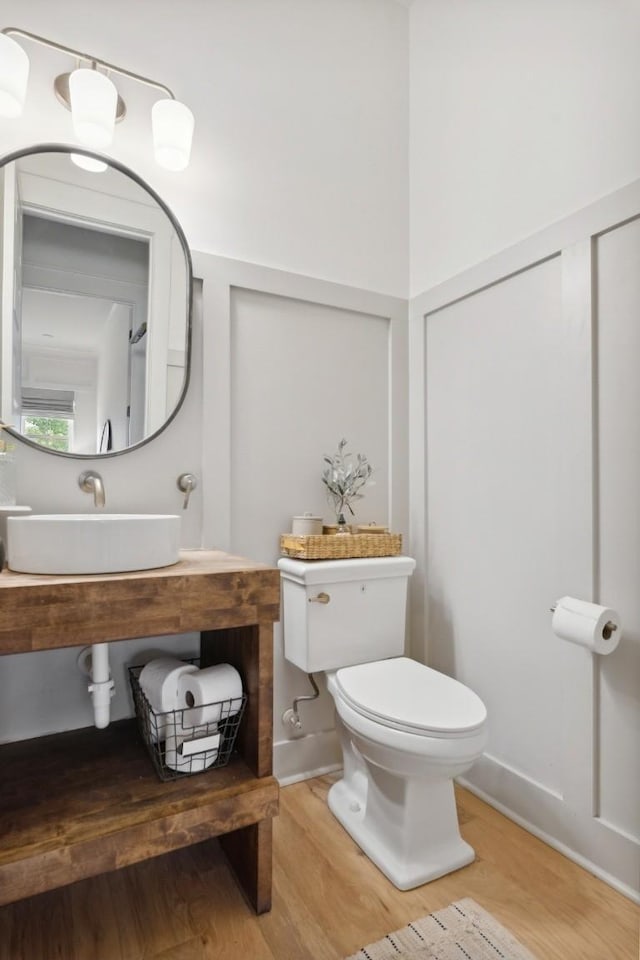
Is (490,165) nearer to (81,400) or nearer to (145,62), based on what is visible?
(145,62)

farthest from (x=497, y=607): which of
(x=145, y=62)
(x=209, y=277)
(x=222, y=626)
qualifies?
(x=145, y=62)

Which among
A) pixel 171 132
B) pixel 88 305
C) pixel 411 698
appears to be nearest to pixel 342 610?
pixel 411 698

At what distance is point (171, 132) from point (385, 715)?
1.71 metres

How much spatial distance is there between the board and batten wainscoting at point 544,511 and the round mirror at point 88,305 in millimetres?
973

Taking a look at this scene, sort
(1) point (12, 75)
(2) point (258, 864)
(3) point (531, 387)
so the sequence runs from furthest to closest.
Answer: (3) point (531, 387) → (1) point (12, 75) → (2) point (258, 864)

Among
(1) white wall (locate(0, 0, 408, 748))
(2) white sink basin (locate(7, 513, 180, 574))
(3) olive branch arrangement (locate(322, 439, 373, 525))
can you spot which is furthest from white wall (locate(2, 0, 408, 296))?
(2) white sink basin (locate(7, 513, 180, 574))

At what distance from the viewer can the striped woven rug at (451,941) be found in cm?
115

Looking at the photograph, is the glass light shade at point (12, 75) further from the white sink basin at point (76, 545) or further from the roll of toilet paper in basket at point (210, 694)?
the roll of toilet paper in basket at point (210, 694)

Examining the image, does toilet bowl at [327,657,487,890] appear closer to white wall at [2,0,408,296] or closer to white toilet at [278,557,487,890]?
white toilet at [278,557,487,890]

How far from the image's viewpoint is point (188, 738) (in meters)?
1.30

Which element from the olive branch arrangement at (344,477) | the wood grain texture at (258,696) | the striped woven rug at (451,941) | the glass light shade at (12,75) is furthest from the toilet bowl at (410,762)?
the glass light shade at (12,75)

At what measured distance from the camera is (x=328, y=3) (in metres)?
2.00

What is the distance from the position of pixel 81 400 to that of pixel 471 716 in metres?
1.36

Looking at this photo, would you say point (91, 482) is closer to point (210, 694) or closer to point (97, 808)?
point (210, 694)
